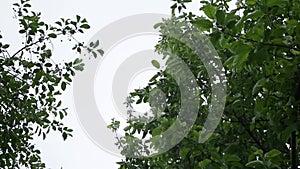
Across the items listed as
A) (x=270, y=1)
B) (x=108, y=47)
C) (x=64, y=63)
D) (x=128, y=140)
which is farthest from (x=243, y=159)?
(x=108, y=47)

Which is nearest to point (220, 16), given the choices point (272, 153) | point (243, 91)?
point (272, 153)

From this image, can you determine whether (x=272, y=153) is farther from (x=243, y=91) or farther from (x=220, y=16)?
(x=243, y=91)

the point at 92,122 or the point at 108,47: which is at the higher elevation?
the point at 108,47

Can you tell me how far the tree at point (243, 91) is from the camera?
9.33ft

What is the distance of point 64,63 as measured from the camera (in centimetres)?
509

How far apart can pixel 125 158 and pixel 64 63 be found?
250cm

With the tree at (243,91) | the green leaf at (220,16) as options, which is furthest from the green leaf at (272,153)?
the green leaf at (220,16)

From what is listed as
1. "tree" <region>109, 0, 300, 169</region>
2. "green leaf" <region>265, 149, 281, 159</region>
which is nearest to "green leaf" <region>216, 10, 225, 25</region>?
"tree" <region>109, 0, 300, 169</region>

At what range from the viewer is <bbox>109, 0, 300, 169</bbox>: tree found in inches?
112

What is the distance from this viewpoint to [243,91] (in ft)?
15.5

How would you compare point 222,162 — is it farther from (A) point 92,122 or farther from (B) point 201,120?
(A) point 92,122

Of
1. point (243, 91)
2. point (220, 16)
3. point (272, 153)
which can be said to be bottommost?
point (272, 153)

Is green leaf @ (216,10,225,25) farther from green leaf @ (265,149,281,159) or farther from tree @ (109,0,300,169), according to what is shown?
green leaf @ (265,149,281,159)

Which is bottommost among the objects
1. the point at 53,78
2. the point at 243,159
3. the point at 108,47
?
the point at 243,159
